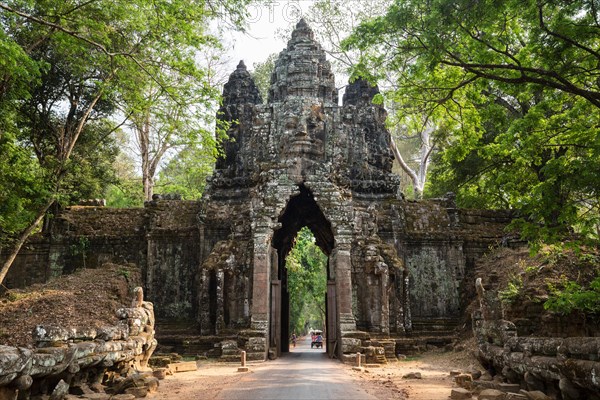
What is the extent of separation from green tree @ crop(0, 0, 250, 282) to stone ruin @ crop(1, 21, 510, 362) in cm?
340

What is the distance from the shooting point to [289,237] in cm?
1897

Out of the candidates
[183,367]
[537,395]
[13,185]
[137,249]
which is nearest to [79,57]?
[13,185]

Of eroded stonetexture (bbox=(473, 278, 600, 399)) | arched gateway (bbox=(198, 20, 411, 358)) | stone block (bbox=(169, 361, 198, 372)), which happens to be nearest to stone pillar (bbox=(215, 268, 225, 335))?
arched gateway (bbox=(198, 20, 411, 358))

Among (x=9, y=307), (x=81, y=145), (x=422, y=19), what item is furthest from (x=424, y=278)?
(x=81, y=145)

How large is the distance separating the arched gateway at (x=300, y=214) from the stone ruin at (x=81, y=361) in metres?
4.33

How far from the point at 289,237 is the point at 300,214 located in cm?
107

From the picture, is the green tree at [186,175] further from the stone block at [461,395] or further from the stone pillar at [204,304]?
the stone block at [461,395]

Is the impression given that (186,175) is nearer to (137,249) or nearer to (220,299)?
(137,249)

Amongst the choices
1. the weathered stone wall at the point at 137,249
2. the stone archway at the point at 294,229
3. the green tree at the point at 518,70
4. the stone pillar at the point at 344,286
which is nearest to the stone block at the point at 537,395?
the green tree at the point at 518,70

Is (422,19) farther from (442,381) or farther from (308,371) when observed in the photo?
(308,371)

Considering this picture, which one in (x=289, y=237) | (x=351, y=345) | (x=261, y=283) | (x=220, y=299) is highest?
(x=289, y=237)

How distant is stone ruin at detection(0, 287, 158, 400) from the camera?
541cm

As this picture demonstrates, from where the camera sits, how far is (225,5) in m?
12.1

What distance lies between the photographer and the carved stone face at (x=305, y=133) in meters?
16.2
